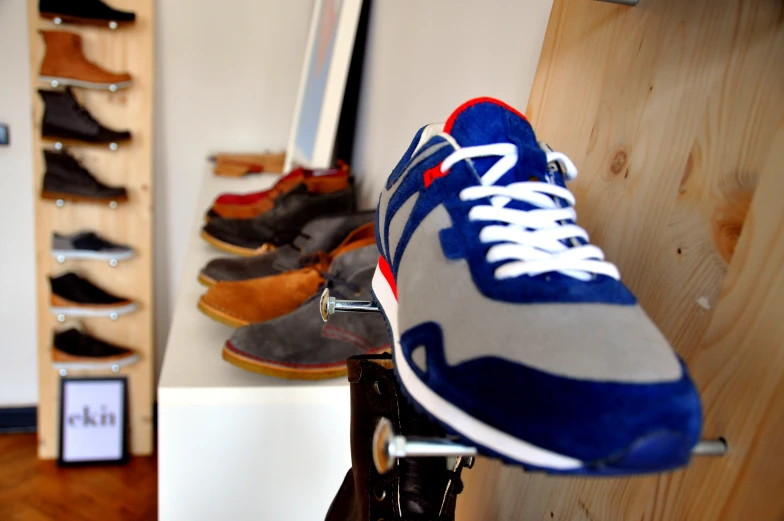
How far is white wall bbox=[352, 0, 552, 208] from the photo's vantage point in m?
0.62

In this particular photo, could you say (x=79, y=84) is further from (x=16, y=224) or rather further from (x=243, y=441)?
(x=243, y=441)

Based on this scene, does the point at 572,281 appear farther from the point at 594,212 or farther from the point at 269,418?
the point at 269,418

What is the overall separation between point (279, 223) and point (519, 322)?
3.23 ft

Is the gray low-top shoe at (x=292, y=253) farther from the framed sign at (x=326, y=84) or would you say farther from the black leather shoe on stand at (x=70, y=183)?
the black leather shoe on stand at (x=70, y=183)

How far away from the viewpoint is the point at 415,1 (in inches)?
43.1

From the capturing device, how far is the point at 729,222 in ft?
0.99

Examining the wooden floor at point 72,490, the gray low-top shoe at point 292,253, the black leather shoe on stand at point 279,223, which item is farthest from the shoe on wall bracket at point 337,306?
the wooden floor at point 72,490

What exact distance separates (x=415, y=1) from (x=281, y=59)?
1149 mm

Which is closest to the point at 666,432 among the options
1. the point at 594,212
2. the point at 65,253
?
the point at 594,212

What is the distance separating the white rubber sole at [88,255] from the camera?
1.72 meters

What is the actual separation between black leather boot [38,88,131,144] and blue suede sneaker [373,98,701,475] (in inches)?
60.2

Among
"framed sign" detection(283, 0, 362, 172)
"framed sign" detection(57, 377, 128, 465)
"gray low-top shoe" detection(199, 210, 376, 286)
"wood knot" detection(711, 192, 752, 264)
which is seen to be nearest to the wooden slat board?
"wood knot" detection(711, 192, 752, 264)

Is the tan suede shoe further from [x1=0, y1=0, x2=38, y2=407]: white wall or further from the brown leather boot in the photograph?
[x1=0, y1=0, x2=38, y2=407]: white wall

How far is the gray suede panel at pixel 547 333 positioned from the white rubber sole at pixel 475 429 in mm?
22
